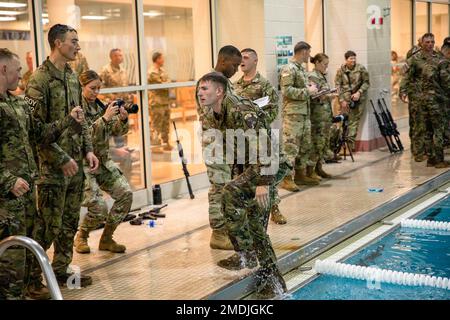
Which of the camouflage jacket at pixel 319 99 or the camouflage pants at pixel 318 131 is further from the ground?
the camouflage jacket at pixel 319 99

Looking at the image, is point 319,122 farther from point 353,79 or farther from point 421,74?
point 353,79

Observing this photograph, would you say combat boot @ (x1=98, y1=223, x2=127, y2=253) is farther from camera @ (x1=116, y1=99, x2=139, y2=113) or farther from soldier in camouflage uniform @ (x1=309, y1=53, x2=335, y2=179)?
soldier in camouflage uniform @ (x1=309, y1=53, x2=335, y2=179)

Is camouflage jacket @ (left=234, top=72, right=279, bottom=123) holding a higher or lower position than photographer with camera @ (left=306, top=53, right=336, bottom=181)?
higher

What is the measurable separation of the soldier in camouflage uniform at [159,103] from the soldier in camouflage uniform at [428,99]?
3709 mm

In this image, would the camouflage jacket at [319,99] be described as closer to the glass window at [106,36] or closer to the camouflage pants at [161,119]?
the camouflage pants at [161,119]

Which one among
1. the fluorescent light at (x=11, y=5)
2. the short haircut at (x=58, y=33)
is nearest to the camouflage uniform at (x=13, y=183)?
the short haircut at (x=58, y=33)

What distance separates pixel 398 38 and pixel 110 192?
34.0ft

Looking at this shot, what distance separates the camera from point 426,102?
9.55 metres

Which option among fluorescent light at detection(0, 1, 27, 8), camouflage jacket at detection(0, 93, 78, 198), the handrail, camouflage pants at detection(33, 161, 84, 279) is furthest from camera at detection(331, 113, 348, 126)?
the handrail

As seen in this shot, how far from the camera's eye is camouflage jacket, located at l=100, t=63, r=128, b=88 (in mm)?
7457

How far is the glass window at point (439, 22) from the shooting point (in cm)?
1655

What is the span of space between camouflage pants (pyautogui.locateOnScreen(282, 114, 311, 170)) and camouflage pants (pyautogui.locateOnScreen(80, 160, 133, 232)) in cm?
292

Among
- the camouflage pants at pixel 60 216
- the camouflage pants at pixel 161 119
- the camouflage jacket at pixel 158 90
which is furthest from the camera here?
the camouflage pants at pixel 161 119

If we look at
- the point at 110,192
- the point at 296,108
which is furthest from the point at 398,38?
the point at 110,192
